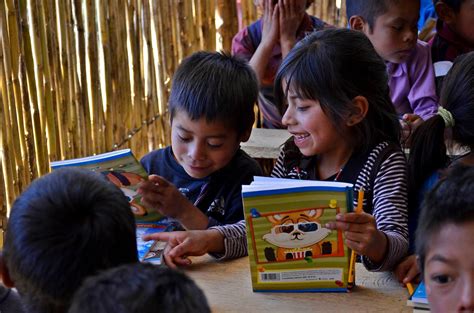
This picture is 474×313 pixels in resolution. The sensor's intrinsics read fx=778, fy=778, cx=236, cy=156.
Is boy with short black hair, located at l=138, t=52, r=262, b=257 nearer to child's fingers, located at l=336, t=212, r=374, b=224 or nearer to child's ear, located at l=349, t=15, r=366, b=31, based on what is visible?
child's fingers, located at l=336, t=212, r=374, b=224

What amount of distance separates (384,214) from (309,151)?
0.82 feet

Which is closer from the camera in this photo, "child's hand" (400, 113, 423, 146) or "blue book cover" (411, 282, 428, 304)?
"blue book cover" (411, 282, 428, 304)

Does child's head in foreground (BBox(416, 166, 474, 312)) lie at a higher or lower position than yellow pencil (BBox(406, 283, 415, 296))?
higher

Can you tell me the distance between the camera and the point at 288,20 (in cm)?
280

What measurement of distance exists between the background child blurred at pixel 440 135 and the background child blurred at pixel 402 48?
61 centimetres

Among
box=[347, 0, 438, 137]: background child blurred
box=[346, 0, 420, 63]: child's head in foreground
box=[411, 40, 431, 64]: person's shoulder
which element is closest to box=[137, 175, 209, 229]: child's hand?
box=[347, 0, 438, 137]: background child blurred

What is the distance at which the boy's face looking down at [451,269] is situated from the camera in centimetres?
119

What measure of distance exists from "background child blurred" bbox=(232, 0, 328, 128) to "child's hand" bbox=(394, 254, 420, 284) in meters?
1.21

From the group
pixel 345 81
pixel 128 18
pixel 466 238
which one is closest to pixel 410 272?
pixel 466 238

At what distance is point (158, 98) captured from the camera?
3.43 m

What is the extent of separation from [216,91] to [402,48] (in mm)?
927

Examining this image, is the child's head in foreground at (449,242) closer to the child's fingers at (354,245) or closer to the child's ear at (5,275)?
the child's fingers at (354,245)

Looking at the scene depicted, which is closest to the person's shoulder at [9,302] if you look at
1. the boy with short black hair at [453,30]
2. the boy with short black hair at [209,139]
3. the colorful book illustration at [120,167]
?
the colorful book illustration at [120,167]

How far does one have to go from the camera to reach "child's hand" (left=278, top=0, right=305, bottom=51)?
9.16 feet
